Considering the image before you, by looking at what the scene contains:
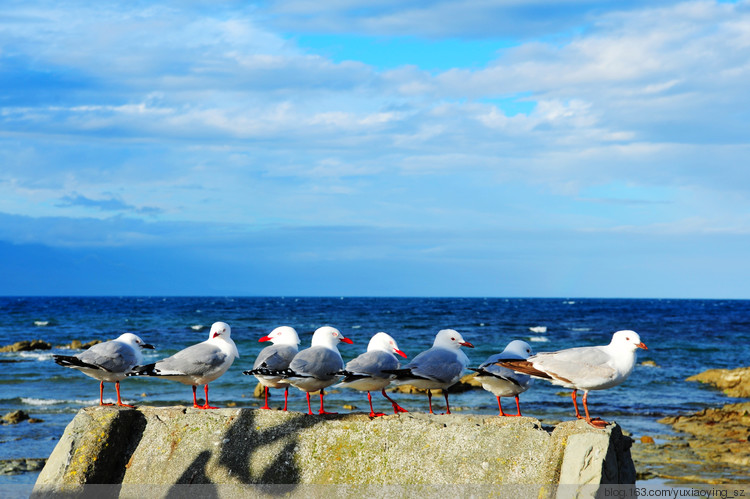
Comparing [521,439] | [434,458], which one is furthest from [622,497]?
[434,458]

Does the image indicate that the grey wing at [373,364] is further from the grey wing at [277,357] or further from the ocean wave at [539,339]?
the ocean wave at [539,339]

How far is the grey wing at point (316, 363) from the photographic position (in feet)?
20.7

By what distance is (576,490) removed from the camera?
5000 mm

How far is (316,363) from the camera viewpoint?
6.34 m

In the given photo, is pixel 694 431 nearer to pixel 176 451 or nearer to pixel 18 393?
pixel 176 451

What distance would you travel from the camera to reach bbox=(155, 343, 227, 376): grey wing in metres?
6.50

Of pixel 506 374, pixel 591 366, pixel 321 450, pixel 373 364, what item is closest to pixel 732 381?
pixel 506 374

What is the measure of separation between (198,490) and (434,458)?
74.3 inches

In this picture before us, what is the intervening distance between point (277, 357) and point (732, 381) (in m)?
17.2

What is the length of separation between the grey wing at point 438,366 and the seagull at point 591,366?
0.62 m

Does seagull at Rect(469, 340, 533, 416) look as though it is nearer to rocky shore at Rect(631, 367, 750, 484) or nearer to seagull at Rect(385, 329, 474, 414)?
seagull at Rect(385, 329, 474, 414)

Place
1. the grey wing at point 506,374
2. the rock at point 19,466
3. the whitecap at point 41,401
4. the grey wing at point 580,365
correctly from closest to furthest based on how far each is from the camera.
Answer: the grey wing at point 580,365 → the grey wing at point 506,374 → the rock at point 19,466 → the whitecap at point 41,401

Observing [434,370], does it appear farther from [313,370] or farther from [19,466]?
[19,466]

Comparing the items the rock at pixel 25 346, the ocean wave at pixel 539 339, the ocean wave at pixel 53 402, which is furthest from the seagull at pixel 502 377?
the ocean wave at pixel 539 339
